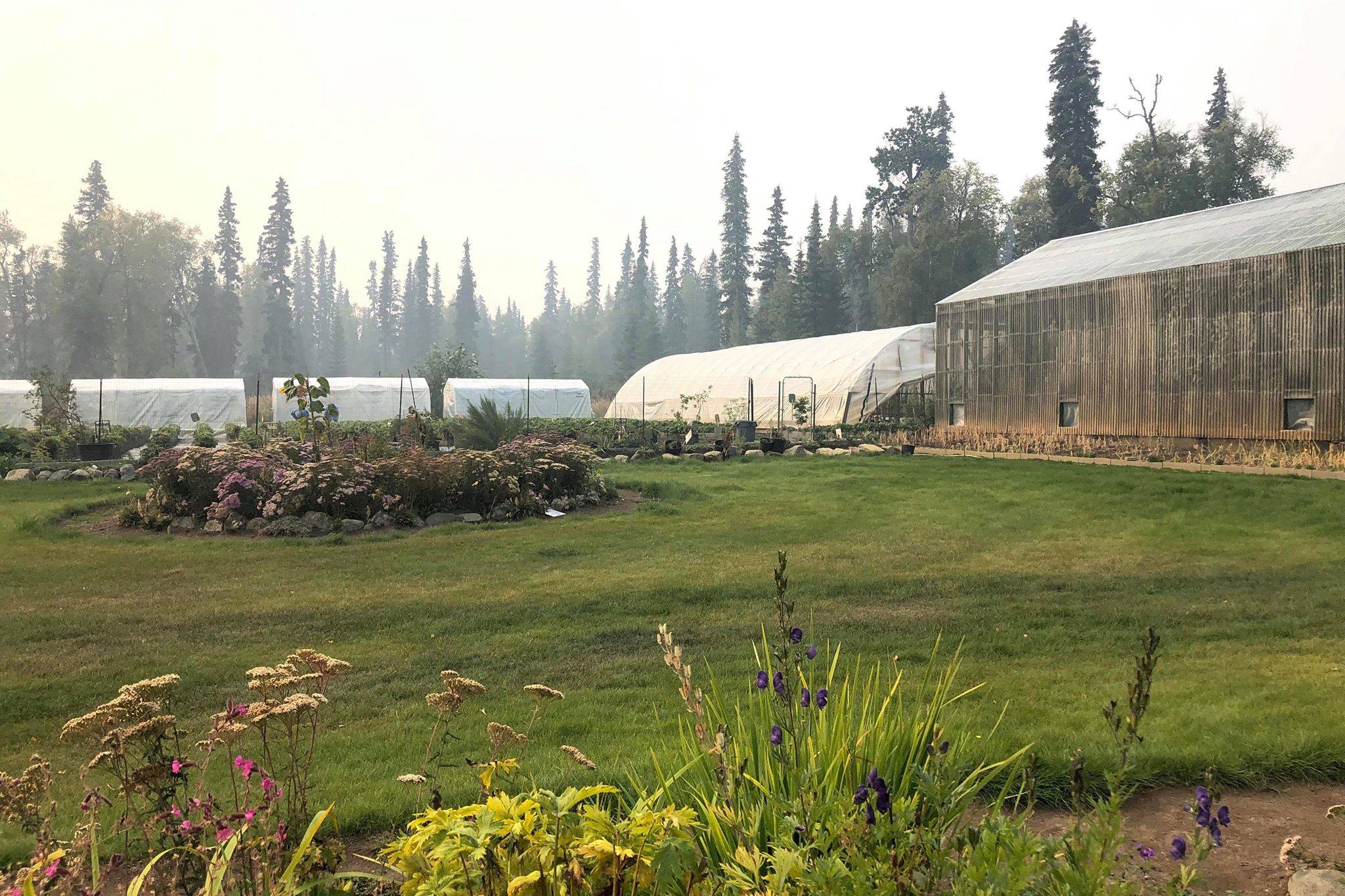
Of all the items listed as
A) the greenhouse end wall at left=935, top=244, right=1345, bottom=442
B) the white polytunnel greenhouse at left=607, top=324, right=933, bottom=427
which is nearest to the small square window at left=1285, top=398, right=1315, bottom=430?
the greenhouse end wall at left=935, top=244, right=1345, bottom=442

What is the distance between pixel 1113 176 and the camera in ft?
141

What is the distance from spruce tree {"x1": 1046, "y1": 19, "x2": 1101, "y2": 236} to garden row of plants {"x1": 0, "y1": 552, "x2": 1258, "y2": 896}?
4613cm

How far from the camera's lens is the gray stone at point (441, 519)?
1136 cm

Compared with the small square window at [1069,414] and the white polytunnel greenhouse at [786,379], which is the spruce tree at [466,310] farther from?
the small square window at [1069,414]

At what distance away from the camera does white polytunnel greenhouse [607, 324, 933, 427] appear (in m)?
29.5

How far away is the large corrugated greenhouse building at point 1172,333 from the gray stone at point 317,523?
17508mm

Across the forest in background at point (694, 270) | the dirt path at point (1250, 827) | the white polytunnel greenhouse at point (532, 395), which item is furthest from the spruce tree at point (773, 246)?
the dirt path at point (1250, 827)

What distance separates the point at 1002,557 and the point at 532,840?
7.76 m

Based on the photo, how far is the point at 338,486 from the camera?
11.2 m

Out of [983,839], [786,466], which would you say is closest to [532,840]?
[983,839]

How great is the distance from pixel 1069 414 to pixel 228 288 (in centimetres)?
7622

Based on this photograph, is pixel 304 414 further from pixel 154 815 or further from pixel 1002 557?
pixel 154 815

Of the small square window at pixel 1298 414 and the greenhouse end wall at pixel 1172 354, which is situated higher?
the greenhouse end wall at pixel 1172 354

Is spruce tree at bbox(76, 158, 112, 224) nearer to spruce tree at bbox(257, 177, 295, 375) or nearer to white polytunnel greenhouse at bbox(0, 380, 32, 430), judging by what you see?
spruce tree at bbox(257, 177, 295, 375)
